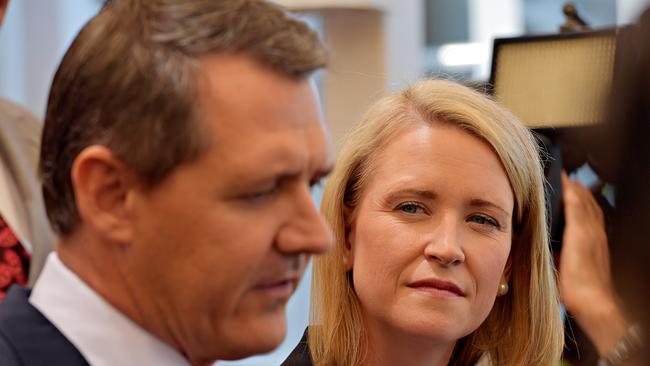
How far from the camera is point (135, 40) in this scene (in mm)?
1304

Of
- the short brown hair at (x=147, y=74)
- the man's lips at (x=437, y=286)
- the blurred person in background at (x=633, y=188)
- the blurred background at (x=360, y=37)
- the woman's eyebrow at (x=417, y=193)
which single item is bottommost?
→ the blurred background at (x=360, y=37)

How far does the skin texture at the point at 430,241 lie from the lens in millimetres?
2029

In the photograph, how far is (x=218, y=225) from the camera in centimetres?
129

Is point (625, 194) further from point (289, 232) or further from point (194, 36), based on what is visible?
point (194, 36)

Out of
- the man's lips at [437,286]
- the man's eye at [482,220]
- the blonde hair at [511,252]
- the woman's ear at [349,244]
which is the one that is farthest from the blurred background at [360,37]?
the man's lips at [437,286]

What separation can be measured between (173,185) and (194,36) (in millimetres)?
169

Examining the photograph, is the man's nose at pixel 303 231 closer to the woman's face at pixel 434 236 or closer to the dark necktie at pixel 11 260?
the woman's face at pixel 434 236

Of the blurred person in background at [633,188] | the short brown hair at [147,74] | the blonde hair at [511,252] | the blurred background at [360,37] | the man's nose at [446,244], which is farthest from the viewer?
the blurred background at [360,37]

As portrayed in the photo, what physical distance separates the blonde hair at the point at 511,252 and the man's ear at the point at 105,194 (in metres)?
0.93

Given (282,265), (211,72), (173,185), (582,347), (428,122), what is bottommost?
(582,347)

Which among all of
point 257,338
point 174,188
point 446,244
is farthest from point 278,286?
point 446,244

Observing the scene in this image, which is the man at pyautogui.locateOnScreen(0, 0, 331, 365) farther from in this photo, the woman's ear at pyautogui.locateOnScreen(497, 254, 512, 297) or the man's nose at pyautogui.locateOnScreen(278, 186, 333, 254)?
the woman's ear at pyautogui.locateOnScreen(497, 254, 512, 297)

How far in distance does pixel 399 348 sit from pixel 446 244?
0.22 m

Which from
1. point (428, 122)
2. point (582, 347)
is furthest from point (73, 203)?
point (582, 347)
